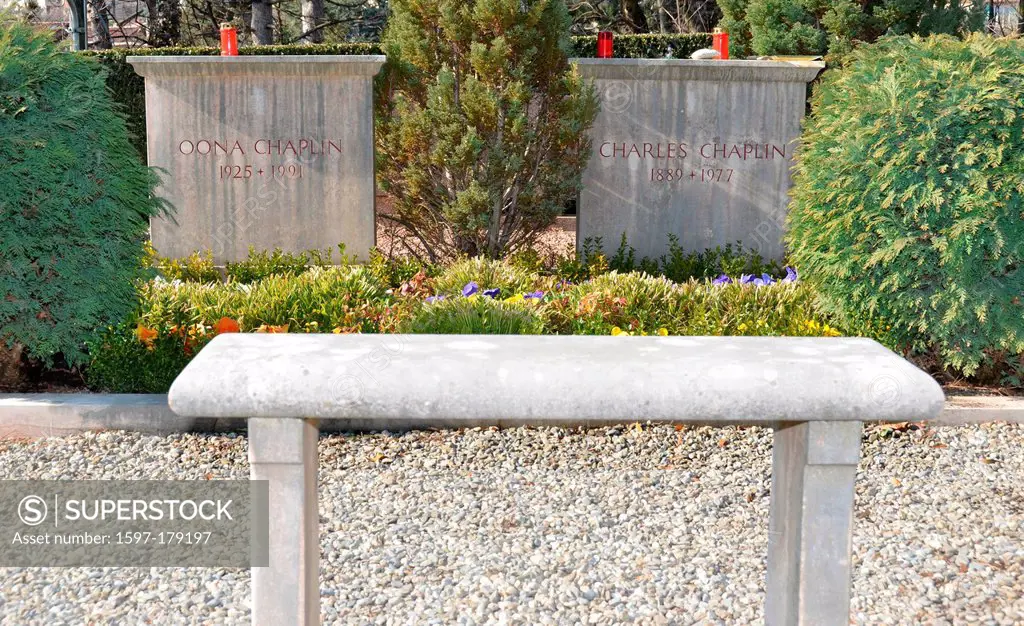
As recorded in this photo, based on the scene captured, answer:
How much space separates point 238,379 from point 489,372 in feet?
1.88

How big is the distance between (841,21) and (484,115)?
17.4ft

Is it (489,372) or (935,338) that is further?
(935,338)

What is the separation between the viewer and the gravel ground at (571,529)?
2.89 metres

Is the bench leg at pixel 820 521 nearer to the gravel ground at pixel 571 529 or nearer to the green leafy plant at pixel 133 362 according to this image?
the gravel ground at pixel 571 529

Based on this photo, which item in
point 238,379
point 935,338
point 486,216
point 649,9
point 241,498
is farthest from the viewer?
point 649,9

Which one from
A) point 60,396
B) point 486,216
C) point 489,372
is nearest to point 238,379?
point 489,372

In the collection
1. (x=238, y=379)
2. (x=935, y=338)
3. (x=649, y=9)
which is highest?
(x=649, y=9)

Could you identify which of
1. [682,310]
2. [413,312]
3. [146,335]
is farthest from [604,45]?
[146,335]

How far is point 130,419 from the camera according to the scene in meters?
4.43

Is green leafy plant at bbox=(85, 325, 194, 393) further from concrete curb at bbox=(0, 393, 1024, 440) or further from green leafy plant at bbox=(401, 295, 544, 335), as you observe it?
green leafy plant at bbox=(401, 295, 544, 335)

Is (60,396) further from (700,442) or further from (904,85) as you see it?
(904,85)

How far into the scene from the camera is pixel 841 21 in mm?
10430

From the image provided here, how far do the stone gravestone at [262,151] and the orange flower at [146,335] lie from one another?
2.49 metres

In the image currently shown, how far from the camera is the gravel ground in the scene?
2.89 meters
